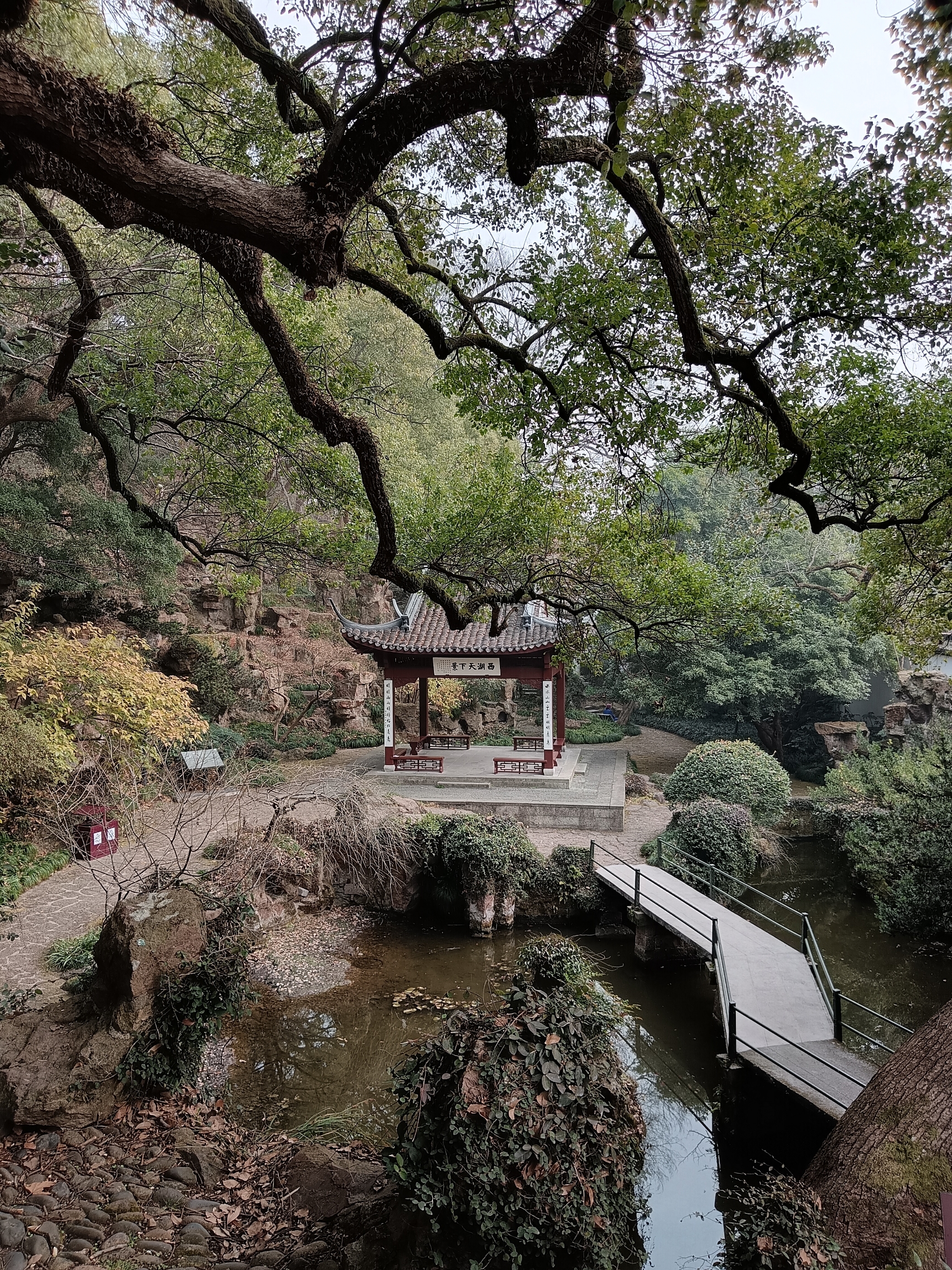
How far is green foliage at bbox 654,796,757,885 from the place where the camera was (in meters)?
11.5

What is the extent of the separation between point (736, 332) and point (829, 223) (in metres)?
0.74

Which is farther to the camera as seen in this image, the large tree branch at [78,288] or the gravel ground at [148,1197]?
the large tree branch at [78,288]

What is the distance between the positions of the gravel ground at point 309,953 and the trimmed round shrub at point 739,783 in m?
6.04

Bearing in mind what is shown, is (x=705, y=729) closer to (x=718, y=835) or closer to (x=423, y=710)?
(x=423, y=710)

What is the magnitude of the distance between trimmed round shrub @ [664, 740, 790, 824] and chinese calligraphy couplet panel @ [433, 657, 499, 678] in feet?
13.0

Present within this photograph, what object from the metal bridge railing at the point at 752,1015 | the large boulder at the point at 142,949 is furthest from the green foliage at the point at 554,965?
the large boulder at the point at 142,949

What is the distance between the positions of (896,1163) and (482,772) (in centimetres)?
1128

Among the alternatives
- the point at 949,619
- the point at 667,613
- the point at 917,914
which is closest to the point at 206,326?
the point at 667,613

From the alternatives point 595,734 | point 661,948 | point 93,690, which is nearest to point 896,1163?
point 661,948

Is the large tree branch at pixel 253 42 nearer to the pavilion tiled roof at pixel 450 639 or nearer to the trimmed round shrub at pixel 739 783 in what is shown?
the pavilion tiled roof at pixel 450 639

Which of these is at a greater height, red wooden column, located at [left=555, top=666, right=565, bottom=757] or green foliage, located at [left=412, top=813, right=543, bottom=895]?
red wooden column, located at [left=555, top=666, right=565, bottom=757]

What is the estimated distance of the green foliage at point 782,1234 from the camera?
3693 millimetres

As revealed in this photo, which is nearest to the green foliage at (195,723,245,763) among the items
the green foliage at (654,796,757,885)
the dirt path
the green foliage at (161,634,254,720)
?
the green foliage at (161,634,254,720)

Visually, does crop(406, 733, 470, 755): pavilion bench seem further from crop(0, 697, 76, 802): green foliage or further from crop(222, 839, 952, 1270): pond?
crop(0, 697, 76, 802): green foliage
